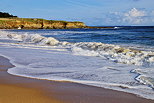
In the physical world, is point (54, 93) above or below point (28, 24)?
below

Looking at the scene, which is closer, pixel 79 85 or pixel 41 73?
pixel 79 85

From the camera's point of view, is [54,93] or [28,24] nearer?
[54,93]

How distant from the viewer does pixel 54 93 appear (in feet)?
13.6

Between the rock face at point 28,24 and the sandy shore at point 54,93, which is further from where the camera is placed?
the rock face at point 28,24

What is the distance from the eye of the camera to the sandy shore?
3.73 metres

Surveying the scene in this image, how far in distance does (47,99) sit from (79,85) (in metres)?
1.16

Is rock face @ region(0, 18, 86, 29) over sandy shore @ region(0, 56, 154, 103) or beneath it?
over

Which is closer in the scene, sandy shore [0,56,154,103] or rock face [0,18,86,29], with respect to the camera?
sandy shore [0,56,154,103]

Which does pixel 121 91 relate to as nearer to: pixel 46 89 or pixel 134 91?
pixel 134 91

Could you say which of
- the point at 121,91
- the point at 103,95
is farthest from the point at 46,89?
the point at 121,91

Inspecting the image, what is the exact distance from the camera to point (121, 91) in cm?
431

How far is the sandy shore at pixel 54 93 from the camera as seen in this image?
3.73 metres

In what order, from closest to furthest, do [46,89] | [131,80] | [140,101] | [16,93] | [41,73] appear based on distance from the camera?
[140,101]
[16,93]
[46,89]
[131,80]
[41,73]

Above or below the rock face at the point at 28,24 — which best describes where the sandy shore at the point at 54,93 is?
below
